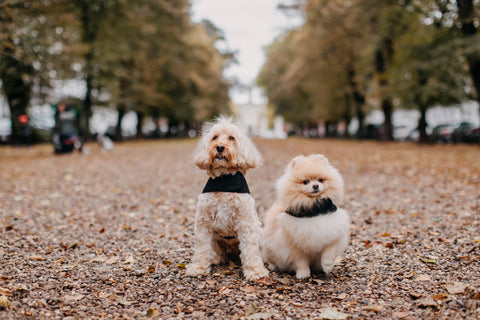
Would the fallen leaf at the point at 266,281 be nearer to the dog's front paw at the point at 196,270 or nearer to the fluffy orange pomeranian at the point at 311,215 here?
the fluffy orange pomeranian at the point at 311,215

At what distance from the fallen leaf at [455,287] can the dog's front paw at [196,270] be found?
2370 millimetres

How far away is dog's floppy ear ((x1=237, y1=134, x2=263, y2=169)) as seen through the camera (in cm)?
399

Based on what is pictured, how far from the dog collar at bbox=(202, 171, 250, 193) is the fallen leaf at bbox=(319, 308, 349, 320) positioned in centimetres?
143

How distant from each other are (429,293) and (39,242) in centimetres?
478

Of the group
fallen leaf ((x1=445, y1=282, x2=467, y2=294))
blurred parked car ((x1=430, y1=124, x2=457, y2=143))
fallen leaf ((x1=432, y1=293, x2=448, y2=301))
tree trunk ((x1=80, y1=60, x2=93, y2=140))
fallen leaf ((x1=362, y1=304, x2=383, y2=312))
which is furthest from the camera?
blurred parked car ((x1=430, y1=124, x2=457, y2=143))

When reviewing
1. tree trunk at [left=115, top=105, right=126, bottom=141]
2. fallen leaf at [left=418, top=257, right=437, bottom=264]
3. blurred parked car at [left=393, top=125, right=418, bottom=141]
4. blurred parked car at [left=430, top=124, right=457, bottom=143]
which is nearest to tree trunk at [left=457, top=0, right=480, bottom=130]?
blurred parked car at [left=430, top=124, right=457, bottom=143]

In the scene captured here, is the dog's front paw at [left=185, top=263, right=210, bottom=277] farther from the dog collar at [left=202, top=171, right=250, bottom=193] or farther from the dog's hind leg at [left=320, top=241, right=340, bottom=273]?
the dog's hind leg at [left=320, top=241, right=340, bottom=273]

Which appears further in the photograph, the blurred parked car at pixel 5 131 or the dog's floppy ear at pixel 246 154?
the blurred parked car at pixel 5 131

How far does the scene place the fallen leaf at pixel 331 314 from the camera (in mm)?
3102

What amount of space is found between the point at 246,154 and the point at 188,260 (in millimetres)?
1568

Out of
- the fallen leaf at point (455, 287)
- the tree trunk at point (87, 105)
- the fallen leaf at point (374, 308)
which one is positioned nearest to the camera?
the fallen leaf at point (374, 308)

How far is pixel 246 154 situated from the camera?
4008mm

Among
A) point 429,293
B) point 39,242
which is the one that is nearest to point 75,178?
point 39,242

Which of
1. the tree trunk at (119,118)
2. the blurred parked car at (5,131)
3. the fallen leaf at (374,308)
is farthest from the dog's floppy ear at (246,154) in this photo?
the blurred parked car at (5,131)
